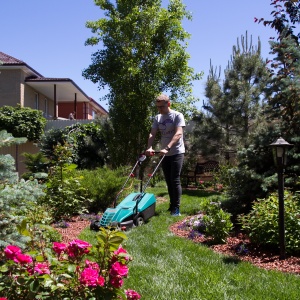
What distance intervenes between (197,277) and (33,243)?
1.54 metres

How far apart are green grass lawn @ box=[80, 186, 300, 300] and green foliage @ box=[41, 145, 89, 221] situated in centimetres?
226

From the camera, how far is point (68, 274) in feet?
7.74

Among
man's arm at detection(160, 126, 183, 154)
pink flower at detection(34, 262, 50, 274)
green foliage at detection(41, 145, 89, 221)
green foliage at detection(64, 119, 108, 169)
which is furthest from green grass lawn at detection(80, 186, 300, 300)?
green foliage at detection(64, 119, 108, 169)

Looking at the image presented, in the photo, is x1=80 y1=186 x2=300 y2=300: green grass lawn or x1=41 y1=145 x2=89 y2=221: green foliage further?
x1=41 y1=145 x2=89 y2=221: green foliage

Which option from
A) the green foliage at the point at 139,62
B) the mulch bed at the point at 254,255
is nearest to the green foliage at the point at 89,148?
the green foliage at the point at 139,62

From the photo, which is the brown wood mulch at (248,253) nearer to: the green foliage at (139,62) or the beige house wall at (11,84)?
the green foliage at (139,62)

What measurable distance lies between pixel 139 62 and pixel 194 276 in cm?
1078

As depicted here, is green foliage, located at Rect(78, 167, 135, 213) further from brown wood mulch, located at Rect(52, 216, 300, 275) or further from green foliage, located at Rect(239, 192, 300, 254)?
green foliage, located at Rect(239, 192, 300, 254)

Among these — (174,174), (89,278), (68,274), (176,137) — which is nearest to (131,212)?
(174,174)

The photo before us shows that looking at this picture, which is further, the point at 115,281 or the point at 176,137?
the point at 176,137

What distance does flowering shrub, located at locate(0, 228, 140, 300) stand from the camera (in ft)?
7.41

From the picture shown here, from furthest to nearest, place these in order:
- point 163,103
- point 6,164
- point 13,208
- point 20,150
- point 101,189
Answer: point 20,150 < point 101,189 < point 163,103 < point 13,208 < point 6,164

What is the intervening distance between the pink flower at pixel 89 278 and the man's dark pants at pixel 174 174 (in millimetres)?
4425

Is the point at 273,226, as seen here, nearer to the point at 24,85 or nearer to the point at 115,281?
the point at 115,281
